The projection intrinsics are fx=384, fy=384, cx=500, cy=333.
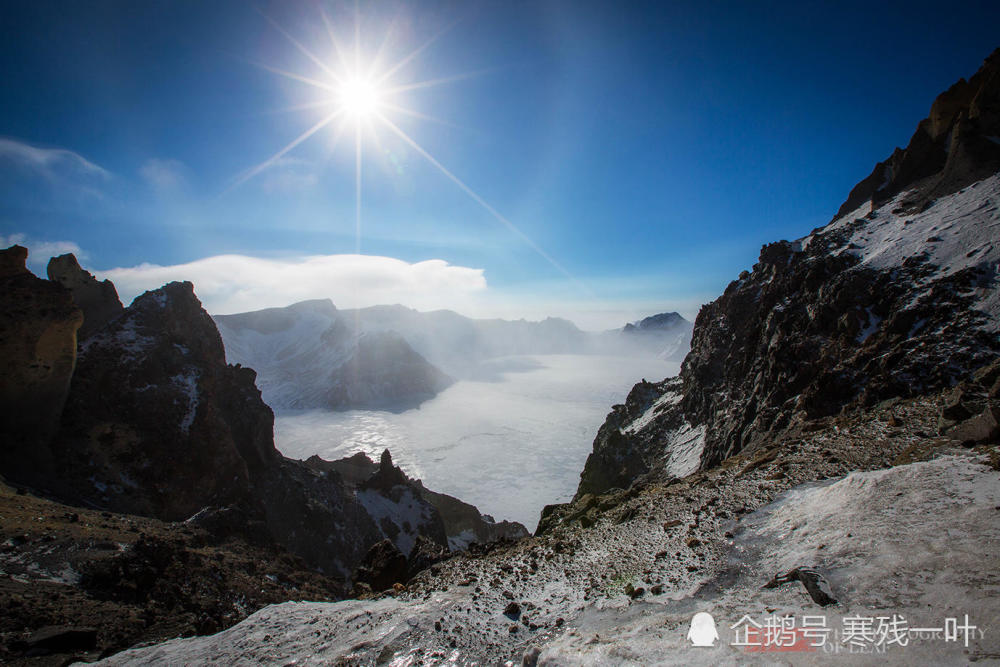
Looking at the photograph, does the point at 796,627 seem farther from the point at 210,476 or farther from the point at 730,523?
the point at 210,476

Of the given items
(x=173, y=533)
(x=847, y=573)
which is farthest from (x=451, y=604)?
(x=173, y=533)

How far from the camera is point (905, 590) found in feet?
16.2

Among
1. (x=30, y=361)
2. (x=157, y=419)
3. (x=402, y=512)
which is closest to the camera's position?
(x=30, y=361)

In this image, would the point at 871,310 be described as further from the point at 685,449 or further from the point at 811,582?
the point at 811,582

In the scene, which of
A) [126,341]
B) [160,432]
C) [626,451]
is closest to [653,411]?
[626,451]

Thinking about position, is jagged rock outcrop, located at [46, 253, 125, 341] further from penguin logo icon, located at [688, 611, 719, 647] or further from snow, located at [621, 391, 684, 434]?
snow, located at [621, 391, 684, 434]

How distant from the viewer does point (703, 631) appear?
5.50m

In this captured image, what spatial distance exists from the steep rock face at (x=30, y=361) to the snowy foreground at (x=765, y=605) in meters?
27.3

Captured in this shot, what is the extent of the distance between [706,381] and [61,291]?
57.0 m

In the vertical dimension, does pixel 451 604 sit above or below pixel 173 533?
above

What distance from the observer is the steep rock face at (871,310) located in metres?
18.0

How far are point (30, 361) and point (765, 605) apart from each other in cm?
4101

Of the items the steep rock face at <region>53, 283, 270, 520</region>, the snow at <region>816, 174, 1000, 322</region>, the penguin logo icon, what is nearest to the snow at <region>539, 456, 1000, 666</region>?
the penguin logo icon

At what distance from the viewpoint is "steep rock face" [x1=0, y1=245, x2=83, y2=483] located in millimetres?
24969
